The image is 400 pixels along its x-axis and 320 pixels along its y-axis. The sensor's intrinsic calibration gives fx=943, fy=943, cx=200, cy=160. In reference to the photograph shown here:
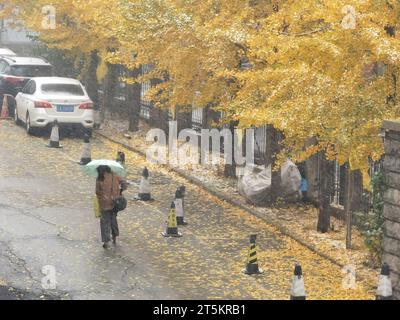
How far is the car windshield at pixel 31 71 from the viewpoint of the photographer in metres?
32.6

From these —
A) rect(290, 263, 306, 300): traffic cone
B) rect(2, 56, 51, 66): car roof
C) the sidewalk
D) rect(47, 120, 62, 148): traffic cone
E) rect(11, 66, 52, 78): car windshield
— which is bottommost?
the sidewalk

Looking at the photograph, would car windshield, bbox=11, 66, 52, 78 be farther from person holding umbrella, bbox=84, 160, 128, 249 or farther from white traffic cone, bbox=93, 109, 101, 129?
person holding umbrella, bbox=84, 160, 128, 249

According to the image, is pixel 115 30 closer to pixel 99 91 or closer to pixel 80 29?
pixel 80 29

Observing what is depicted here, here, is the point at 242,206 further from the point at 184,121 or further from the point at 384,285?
the point at 184,121

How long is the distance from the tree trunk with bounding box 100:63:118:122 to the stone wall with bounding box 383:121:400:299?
60.5ft

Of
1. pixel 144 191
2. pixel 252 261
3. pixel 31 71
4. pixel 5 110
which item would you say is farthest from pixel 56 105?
pixel 252 261

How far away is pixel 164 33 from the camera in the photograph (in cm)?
1984

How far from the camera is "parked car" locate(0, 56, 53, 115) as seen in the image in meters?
32.4

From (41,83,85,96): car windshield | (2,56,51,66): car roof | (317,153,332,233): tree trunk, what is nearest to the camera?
(317,153,332,233): tree trunk

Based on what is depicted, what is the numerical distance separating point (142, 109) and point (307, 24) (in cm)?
1533

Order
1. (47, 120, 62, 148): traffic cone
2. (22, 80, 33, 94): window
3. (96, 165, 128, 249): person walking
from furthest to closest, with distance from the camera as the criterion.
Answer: (22, 80, 33, 94): window → (47, 120, 62, 148): traffic cone → (96, 165, 128, 249): person walking

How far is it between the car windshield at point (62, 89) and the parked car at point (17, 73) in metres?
4.08

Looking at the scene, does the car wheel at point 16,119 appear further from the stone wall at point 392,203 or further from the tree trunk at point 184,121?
the stone wall at point 392,203

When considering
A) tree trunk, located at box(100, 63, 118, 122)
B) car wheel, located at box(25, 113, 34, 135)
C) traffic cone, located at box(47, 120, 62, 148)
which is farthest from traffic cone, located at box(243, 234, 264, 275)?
tree trunk, located at box(100, 63, 118, 122)
